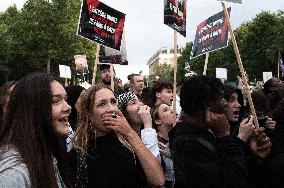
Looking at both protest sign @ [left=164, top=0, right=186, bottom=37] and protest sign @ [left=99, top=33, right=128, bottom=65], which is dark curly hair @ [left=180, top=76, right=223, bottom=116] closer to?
protest sign @ [left=164, top=0, right=186, bottom=37]

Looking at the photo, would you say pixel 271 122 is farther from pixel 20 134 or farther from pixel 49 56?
pixel 49 56

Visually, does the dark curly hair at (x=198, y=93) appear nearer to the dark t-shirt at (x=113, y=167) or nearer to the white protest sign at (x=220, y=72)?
the dark t-shirt at (x=113, y=167)

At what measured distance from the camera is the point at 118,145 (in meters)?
3.31

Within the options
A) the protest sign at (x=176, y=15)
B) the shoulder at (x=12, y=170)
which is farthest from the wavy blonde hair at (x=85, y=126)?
the protest sign at (x=176, y=15)

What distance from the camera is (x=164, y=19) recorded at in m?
7.12

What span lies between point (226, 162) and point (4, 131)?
4.48 feet

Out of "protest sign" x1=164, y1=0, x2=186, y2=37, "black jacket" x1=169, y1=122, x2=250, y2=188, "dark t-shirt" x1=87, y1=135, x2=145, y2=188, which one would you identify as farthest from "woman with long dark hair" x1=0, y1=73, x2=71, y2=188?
"protest sign" x1=164, y1=0, x2=186, y2=37

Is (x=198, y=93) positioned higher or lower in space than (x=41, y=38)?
lower

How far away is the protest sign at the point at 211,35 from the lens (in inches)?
306

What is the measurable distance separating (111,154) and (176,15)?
4487mm

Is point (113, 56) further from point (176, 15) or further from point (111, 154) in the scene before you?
point (111, 154)

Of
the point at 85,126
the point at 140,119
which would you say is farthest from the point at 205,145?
the point at 140,119

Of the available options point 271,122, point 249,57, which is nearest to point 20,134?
point 271,122

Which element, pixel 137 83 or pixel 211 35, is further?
pixel 137 83
